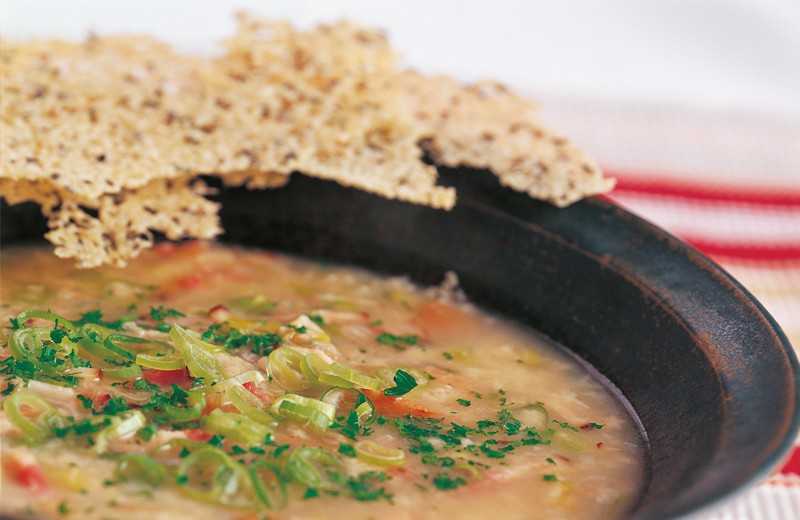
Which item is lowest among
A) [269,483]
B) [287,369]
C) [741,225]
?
[269,483]

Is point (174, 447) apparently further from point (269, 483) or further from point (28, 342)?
point (28, 342)

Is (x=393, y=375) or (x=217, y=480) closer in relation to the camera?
(x=217, y=480)

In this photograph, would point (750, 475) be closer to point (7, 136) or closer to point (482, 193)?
point (482, 193)

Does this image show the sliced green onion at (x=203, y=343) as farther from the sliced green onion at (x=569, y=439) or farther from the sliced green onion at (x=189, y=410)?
the sliced green onion at (x=569, y=439)

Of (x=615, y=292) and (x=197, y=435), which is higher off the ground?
(x=615, y=292)

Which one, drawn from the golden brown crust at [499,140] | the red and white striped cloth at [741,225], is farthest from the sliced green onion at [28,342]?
the red and white striped cloth at [741,225]

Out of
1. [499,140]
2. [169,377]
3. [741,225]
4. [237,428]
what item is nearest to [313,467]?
[237,428]
